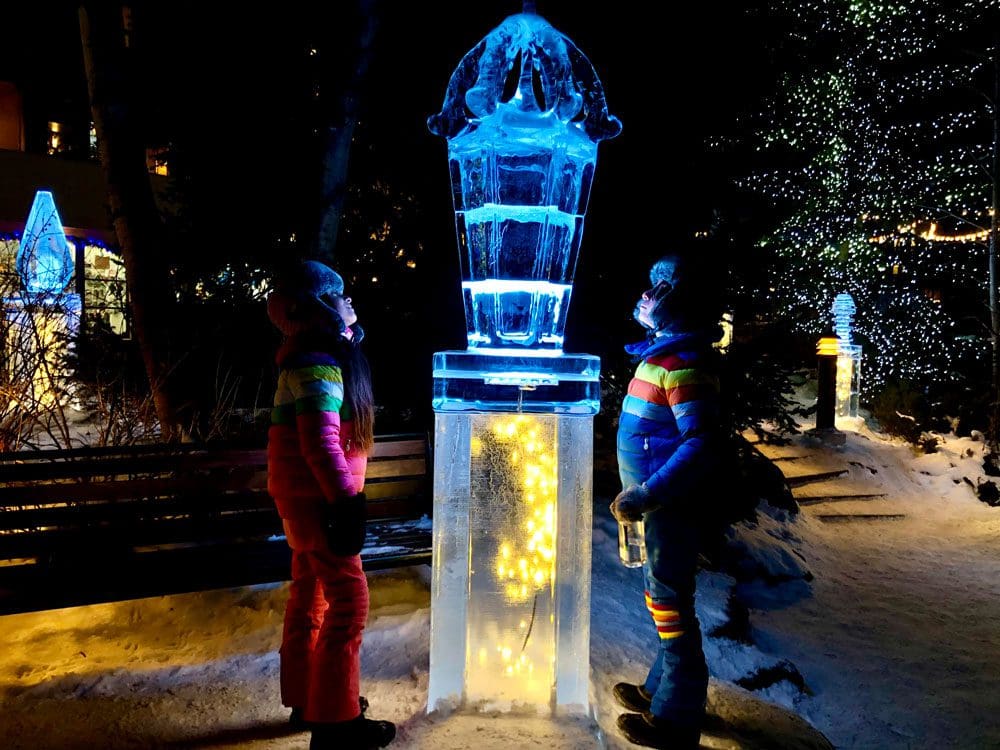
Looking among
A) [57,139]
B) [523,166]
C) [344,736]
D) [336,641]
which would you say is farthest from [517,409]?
[57,139]

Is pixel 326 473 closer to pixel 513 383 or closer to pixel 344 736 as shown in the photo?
pixel 513 383

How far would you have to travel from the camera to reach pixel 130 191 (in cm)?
538

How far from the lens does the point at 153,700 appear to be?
297 cm

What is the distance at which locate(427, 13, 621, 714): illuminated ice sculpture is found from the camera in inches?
101

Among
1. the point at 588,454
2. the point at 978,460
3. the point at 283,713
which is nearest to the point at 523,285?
the point at 588,454

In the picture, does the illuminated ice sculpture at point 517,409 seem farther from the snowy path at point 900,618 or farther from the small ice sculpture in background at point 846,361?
the small ice sculpture in background at point 846,361

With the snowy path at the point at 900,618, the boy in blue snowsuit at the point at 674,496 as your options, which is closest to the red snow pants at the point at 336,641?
the boy in blue snowsuit at the point at 674,496

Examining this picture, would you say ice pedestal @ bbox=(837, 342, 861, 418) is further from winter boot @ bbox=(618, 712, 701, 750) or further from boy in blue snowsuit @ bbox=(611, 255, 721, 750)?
winter boot @ bbox=(618, 712, 701, 750)

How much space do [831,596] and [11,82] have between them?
843 inches

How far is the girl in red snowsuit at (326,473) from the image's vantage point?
2.33 meters

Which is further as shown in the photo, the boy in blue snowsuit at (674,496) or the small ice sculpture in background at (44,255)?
the small ice sculpture in background at (44,255)

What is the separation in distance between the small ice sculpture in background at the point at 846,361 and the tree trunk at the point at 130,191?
1196 cm

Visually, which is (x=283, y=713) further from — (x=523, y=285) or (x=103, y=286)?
(x=103, y=286)

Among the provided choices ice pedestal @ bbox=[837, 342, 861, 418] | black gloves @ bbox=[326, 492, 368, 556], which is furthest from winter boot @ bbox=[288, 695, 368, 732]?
ice pedestal @ bbox=[837, 342, 861, 418]
